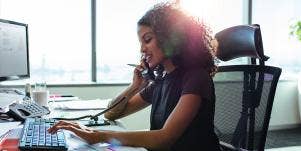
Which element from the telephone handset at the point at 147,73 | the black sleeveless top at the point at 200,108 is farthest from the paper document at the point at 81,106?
the black sleeveless top at the point at 200,108

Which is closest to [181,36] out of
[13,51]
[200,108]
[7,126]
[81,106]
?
[200,108]

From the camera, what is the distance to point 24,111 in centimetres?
166

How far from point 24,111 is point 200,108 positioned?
832 millimetres

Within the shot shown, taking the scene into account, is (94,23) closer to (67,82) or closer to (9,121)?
(67,82)

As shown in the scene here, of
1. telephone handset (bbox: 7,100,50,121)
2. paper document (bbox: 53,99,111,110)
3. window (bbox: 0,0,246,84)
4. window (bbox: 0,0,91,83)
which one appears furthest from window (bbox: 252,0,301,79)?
telephone handset (bbox: 7,100,50,121)

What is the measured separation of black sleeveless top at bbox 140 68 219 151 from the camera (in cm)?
123

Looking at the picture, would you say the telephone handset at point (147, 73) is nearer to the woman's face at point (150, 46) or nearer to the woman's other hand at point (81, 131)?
the woman's face at point (150, 46)

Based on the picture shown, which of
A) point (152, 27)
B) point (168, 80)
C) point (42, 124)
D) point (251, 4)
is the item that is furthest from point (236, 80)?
point (251, 4)

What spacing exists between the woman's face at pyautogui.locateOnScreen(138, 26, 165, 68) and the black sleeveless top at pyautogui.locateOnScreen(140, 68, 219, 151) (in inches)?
3.5

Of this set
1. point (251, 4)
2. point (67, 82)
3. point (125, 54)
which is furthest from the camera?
point (251, 4)

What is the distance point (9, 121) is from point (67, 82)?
2.32m

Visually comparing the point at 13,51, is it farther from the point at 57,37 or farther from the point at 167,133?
the point at 57,37

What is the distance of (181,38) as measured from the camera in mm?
1257

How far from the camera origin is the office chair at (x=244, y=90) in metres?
1.50
